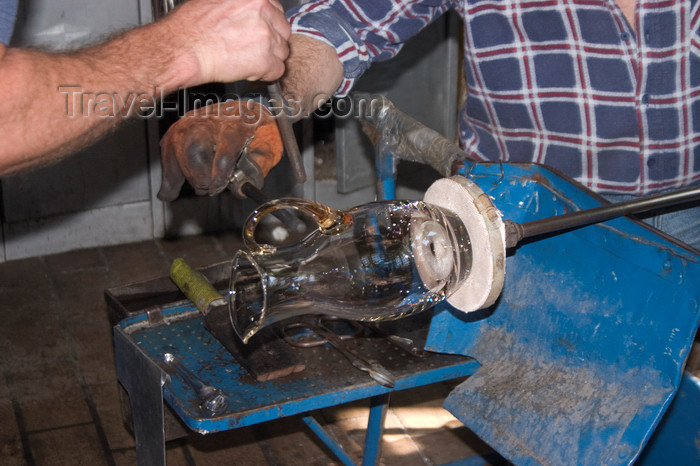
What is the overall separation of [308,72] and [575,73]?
0.52 m

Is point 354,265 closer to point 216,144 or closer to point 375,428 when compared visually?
point 216,144

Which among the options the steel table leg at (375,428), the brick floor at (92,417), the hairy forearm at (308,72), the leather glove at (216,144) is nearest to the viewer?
the leather glove at (216,144)

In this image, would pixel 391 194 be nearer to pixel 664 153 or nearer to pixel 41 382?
pixel 664 153

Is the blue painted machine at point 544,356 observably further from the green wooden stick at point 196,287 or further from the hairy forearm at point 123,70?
the hairy forearm at point 123,70

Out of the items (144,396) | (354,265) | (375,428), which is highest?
(354,265)

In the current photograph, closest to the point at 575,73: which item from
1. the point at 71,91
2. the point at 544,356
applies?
the point at 544,356

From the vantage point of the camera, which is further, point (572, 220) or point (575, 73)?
point (575, 73)

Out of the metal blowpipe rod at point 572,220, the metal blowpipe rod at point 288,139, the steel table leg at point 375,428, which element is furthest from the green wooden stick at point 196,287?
the metal blowpipe rod at point 572,220

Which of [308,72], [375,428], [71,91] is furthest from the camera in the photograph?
[375,428]

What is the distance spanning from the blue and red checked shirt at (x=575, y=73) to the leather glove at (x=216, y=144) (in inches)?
8.8

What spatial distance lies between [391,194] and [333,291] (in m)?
0.68

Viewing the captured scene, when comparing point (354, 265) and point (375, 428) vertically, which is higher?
point (354, 265)

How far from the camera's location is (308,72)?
65.9 inches

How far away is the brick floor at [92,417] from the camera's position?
2258 mm
